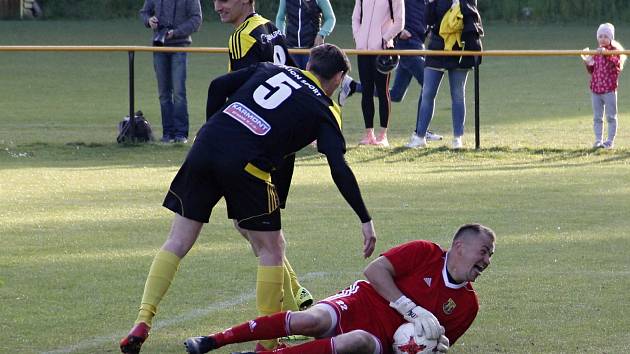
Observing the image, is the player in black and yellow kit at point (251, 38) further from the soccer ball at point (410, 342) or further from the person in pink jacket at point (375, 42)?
the person in pink jacket at point (375, 42)

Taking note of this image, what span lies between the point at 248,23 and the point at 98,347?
2.17 meters

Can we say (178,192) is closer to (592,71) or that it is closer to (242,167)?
(242,167)

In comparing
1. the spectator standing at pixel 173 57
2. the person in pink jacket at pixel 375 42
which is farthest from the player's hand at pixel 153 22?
the person in pink jacket at pixel 375 42

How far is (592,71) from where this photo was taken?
16141 millimetres

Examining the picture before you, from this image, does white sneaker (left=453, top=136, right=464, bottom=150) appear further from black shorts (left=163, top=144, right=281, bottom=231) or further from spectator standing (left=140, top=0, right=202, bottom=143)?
black shorts (left=163, top=144, right=281, bottom=231)

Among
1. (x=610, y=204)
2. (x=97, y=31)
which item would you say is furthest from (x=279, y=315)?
(x=97, y=31)

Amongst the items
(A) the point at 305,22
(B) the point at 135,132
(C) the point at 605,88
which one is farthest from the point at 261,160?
(A) the point at 305,22

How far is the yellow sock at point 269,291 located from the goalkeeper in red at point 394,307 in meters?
0.33

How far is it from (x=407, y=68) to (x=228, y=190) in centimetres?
1146

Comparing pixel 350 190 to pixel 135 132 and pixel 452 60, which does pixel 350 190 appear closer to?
pixel 452 60

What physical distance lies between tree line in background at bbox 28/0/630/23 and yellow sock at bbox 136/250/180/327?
33041 millimetres

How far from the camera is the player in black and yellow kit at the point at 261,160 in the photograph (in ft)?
21.4

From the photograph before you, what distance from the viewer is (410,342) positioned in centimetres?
618

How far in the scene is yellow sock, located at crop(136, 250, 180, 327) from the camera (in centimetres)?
Result: 657
